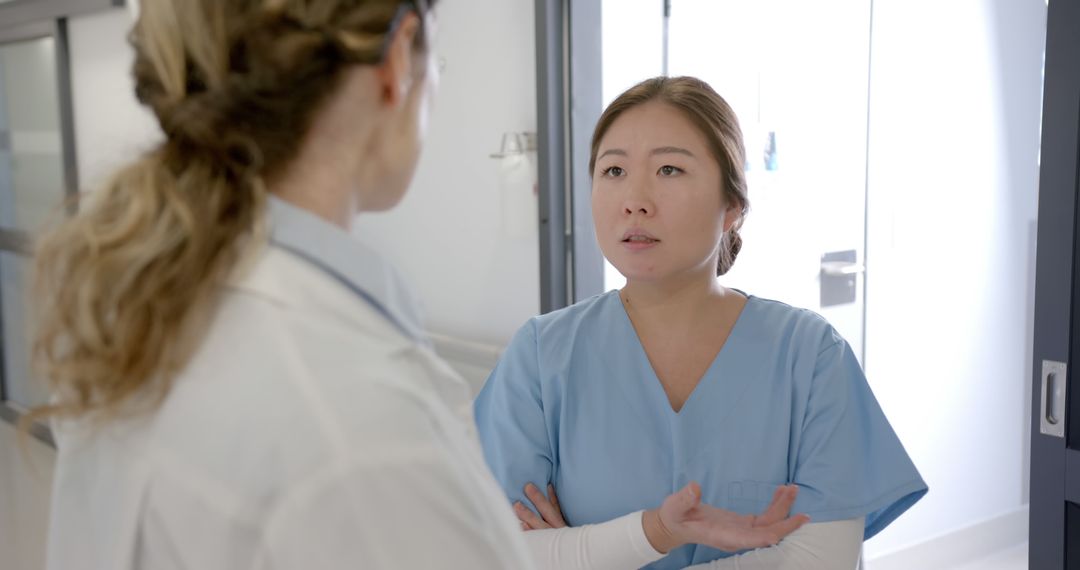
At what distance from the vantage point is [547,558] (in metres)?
1.25

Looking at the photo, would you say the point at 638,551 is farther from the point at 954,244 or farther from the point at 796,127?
the point at 954,244

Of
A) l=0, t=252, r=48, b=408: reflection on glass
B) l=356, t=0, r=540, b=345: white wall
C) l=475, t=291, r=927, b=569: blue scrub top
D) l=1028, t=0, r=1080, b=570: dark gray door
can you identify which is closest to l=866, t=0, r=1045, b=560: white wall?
l=356, t=0, r=540, b=345: white wall

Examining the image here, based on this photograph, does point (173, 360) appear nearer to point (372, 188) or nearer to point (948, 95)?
point (372, 188)

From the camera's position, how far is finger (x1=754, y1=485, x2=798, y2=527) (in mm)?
1139

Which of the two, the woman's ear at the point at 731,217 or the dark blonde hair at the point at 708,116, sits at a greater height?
the dark blonde hair at the point at 708,116

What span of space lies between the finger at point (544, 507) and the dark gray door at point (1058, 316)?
0.97 m

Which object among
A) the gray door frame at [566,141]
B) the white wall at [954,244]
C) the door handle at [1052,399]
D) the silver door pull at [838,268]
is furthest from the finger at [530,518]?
the white wall at [954,244]

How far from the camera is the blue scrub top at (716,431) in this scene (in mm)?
1281

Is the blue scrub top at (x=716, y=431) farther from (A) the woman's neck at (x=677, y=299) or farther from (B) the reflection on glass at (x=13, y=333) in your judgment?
(B) the reflection on glass at (x=13, y=333)

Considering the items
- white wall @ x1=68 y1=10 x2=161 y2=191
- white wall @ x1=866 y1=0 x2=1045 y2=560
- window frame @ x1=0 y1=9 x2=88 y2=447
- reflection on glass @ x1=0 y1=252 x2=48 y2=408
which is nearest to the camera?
white wall @ x1=866 y1=0 x2=1045 y2=560

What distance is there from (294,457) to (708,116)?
988mm

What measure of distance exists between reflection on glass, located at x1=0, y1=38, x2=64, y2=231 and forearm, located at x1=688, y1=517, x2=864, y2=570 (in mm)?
3346

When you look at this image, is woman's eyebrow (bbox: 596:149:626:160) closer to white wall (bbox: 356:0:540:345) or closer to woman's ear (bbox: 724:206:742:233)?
woman's ear (bbox: 724:206:742:233)

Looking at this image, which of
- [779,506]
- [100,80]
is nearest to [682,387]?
[779,506]
